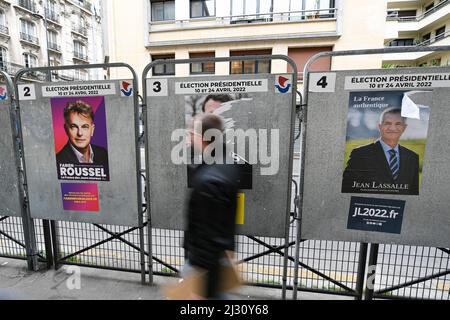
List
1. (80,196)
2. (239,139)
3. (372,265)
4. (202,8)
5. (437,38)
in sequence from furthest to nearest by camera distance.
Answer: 1. (437,38)
2. (202,8)
3. (80,196)
4. (372,265)
5. (239,139)

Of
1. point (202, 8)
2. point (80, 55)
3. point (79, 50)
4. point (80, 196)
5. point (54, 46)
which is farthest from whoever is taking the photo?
point (80, 55)

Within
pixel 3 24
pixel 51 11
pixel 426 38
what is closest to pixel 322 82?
pixel 426 38

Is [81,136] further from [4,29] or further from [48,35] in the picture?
[48,35]

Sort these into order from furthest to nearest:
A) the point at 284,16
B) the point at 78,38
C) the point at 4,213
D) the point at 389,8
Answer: the point at 78,38 → the point at 389,8 → the point at 284,16 → the point at 4,213

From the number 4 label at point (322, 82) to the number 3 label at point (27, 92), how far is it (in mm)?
3102

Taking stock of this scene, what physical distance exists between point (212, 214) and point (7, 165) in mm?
3158

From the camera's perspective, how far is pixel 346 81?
7.66 ft

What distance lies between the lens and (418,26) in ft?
94.6

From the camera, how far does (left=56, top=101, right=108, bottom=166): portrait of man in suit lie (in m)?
→ 2.88

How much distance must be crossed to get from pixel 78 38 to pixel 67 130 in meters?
45.5

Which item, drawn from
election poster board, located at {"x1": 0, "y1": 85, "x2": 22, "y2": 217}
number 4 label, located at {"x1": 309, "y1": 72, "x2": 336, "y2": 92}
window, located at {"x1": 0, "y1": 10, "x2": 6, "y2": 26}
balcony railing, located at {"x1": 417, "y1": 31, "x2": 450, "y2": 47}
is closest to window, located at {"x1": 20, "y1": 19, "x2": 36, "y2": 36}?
window, located at {"x1": 0, "y1": 10, "x2": 6, "y2": 26}
